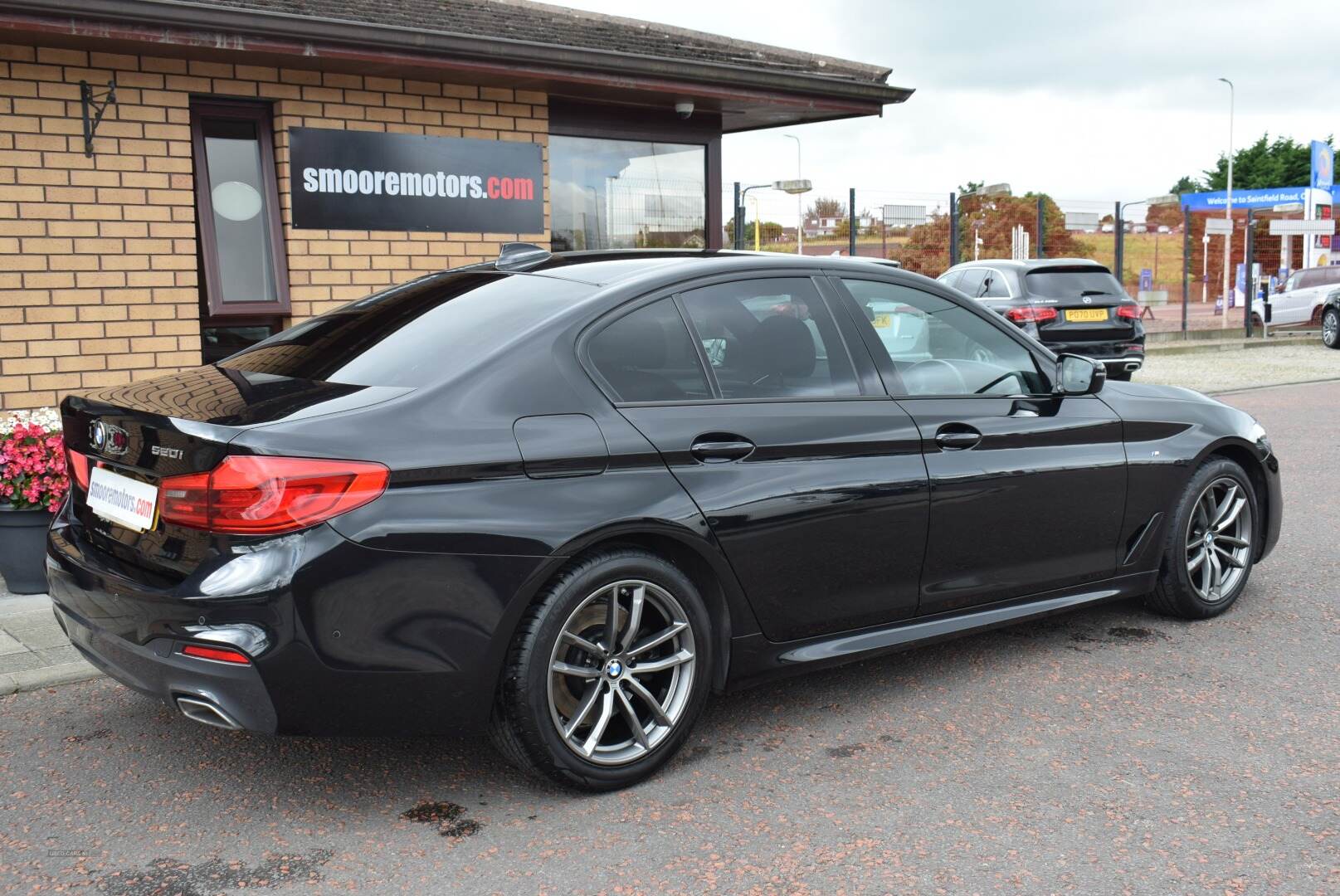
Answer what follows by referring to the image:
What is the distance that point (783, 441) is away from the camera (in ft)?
13.6

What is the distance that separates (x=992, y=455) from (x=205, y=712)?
275 cm

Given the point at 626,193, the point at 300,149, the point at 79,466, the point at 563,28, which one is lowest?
the point at 79,466

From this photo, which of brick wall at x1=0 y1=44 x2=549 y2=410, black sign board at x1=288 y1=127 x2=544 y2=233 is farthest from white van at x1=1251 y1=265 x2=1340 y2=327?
brick wall at x1=0 y1=44 x2=549 y2=410

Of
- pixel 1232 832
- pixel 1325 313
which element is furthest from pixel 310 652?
pixel 1325 313

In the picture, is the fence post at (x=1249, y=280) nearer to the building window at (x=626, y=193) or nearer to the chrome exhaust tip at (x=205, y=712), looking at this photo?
the building window at (x=626, y=193)

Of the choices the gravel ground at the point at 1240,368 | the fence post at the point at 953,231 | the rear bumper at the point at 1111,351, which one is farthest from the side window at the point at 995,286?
the fence post at the point at 953,231

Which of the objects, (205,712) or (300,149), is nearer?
(205,712)

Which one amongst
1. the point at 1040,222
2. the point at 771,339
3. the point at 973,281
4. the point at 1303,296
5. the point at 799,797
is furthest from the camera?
the point at 1303,296

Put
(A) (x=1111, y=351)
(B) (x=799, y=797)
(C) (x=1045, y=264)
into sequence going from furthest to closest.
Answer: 1. (C) (x=1045, y=264)
2. (A) (x=1111, y=351)
3. (B) (x=799, y=797)

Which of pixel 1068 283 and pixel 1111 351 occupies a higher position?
pixel 1068 283

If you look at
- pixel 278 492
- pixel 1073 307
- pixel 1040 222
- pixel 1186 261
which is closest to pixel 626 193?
pixel 1073 307

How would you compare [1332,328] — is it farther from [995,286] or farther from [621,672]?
[621,672]

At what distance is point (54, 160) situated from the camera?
7684 millimetres

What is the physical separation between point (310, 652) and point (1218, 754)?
2747 mm
